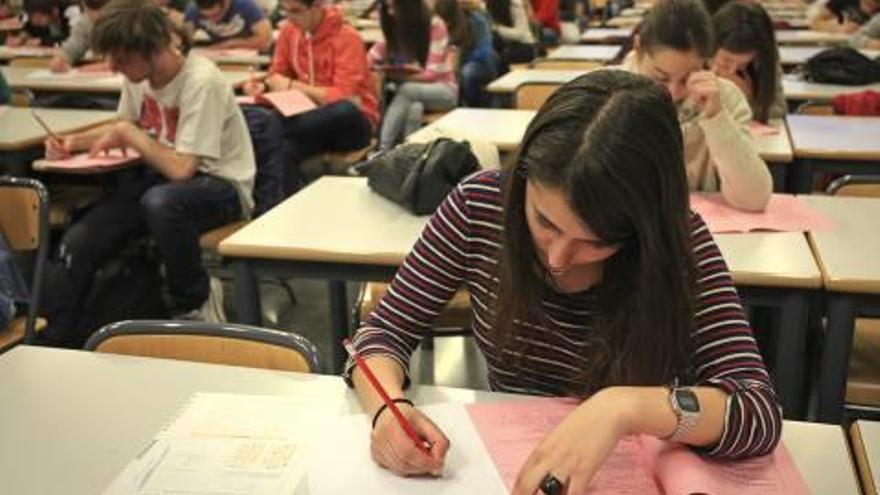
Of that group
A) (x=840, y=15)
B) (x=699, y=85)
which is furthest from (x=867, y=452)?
(x=840, y=15)

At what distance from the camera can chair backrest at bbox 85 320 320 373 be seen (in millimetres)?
1484

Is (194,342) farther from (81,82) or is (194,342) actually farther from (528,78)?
(81,82)

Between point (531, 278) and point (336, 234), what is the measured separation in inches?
35.4

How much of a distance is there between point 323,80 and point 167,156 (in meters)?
1.34

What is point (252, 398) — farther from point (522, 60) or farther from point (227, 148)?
point (522, 60)

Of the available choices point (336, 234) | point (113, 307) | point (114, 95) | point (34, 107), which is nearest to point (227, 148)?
point (113, 307)

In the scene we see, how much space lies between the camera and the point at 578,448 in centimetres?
102

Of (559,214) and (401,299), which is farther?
(401,299)

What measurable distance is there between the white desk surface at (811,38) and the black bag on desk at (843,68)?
174cm

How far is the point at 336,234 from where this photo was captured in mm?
2107

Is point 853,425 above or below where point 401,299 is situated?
below

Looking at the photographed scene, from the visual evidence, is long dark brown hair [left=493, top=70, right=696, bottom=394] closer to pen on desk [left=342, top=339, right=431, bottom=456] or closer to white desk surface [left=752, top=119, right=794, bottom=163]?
pen on desk [left=342, top=339, right=431, bottom=456]

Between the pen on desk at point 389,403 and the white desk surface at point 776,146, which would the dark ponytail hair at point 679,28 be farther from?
the pen on desk at point 389,403

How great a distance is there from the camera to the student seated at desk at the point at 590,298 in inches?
42.7
